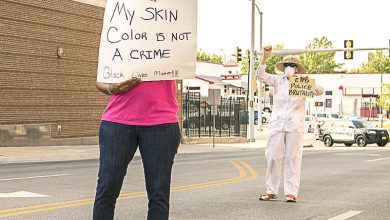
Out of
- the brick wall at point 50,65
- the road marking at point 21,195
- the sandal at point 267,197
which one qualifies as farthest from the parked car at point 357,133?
the road marking at point 21,195

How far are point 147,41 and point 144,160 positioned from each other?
0.80m

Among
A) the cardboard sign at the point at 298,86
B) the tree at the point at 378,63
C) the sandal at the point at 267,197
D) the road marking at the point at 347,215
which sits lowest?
the road marking at the point at 347,215

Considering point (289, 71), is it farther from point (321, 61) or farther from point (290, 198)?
point (321, 61)

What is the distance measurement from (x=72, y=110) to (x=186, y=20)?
26761mm

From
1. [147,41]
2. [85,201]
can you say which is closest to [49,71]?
[85,201]

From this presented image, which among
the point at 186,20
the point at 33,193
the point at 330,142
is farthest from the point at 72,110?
the point at 186,20

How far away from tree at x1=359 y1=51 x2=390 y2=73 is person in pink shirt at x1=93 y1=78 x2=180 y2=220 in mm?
142151

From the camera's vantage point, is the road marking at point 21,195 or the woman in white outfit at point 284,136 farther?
the road marking at point 21,195

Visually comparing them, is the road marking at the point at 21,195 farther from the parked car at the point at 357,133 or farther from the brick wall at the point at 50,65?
the parked car at the point at 357,133

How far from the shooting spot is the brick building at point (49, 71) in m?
27.7

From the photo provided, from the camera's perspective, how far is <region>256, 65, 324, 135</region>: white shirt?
34.1 ft

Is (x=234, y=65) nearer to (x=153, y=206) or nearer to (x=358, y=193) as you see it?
(x=358, y=193)

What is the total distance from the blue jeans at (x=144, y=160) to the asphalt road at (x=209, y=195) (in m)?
3.93

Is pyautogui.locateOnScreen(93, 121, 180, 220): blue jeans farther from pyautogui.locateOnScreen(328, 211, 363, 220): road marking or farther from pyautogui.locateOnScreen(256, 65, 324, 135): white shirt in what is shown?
pyautogui.locateOnScreen(256, 65, 324, 135): white shirt
